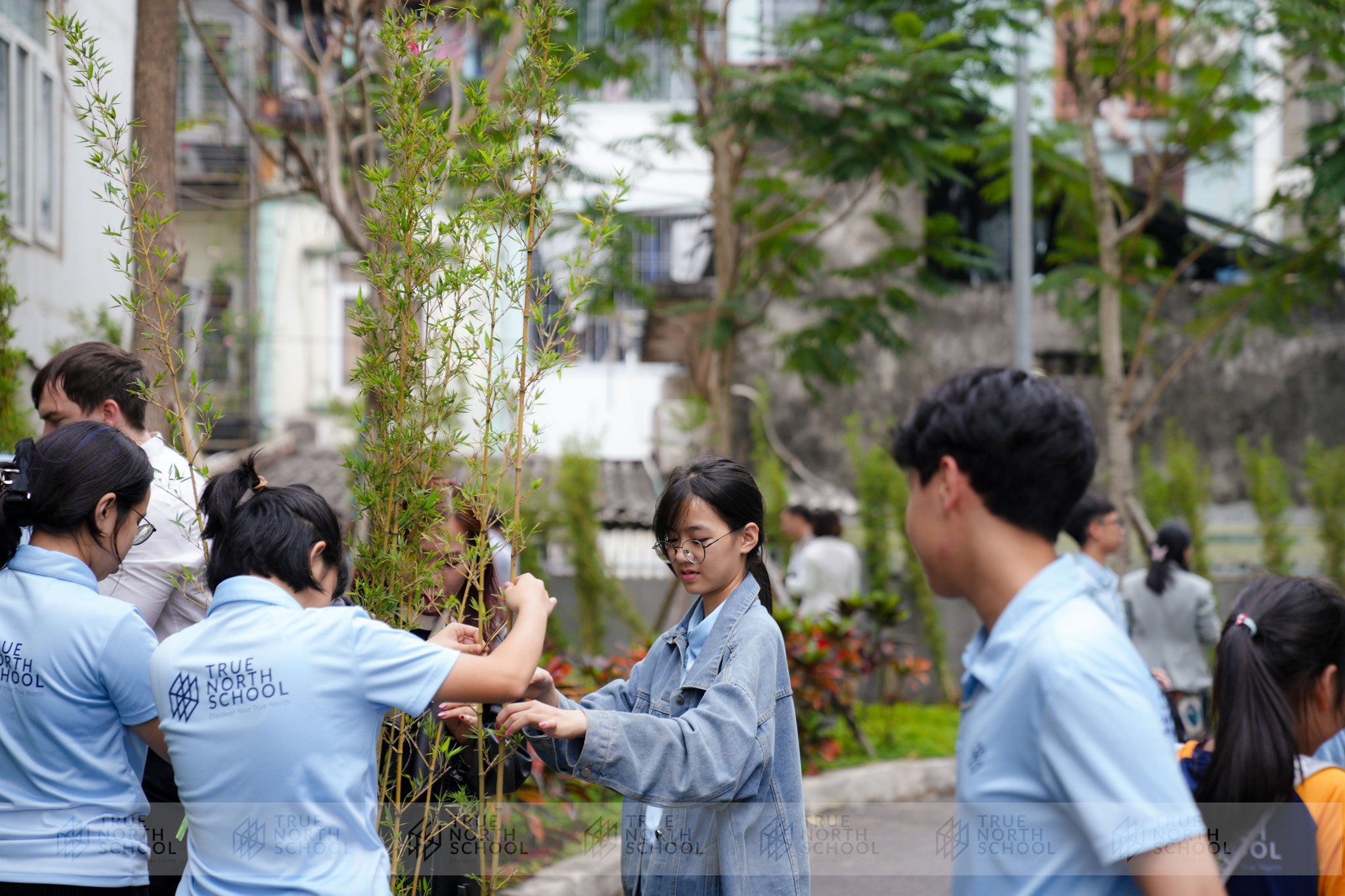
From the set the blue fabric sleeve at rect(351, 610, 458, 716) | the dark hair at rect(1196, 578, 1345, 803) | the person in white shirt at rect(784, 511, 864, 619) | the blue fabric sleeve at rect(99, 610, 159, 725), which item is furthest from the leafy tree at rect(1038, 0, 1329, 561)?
the blue fabric sleeve at rect(99, 610, 159, 725)

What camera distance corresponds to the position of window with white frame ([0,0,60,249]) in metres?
6.68

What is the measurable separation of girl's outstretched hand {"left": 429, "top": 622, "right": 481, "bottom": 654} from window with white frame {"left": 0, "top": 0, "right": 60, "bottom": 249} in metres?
5.36

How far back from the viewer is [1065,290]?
959cm

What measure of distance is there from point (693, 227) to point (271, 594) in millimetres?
13745

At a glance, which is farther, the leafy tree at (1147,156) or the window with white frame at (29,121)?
the leafy tree at (1147,156)

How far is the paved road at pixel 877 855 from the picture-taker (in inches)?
212

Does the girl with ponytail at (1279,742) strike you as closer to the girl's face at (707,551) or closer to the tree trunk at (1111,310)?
the girl's face at (707,551)

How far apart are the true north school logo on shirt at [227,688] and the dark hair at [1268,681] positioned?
173 centimetres

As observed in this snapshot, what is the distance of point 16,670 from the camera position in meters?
2.25

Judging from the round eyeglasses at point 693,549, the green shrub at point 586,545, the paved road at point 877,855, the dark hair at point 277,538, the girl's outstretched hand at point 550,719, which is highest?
the dark hair at point 277,538

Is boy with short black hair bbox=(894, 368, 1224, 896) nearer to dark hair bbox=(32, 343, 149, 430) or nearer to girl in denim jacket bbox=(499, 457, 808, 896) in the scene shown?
girl in denim jacket bbox=(499, 457, 808, 896)

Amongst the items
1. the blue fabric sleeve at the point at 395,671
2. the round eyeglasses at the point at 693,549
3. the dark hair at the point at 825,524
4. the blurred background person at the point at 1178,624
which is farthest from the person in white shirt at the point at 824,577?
the blue fabric sleeve at the point at 395,671

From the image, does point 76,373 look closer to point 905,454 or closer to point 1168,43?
point 905,454

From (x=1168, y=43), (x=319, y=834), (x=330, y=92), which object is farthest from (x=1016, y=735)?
(x=1168, y=43)
